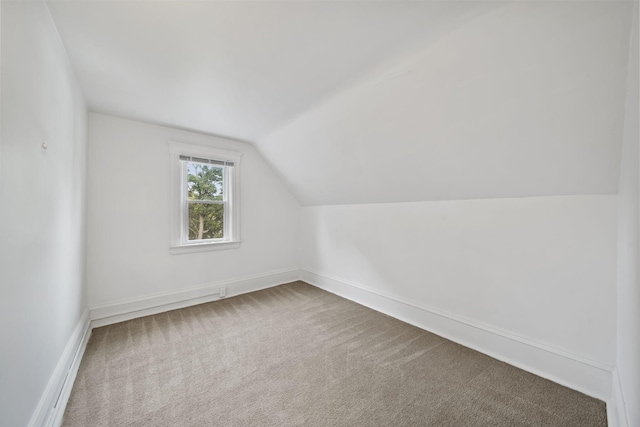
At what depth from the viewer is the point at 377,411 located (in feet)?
5.17

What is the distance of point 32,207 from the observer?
1.24m

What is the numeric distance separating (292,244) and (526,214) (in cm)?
322

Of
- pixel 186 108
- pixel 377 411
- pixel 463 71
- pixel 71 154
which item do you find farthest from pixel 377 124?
pixel 71 154

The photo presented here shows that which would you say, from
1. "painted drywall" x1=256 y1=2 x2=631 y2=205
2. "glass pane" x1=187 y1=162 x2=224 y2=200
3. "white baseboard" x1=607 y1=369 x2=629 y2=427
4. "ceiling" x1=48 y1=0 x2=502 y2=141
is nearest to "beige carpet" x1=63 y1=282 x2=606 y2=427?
"white baseboard" x1=607 y1=369 x2=629 y2=427

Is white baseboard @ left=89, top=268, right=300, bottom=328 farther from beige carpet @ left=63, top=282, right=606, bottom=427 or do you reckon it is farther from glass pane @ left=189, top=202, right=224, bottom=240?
glass pane @ left=189, top=202, right=224, bottom=240

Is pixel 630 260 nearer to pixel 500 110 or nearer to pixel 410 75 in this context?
pixel 500 110

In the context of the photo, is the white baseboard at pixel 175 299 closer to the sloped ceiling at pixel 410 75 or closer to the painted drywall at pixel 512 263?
the painted drywall at pixel 512 263

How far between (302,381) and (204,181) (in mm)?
2764

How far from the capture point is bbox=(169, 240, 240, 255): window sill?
3.23 metres

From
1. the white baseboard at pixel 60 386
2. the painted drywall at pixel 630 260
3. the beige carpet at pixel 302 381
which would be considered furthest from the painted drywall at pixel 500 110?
the white baseboard at pixel 60 386

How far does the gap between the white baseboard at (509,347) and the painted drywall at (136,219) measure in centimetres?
226

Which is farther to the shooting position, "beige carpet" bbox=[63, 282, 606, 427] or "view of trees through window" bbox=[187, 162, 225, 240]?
"view of trees through window" bbox=[187, 162, 225, 240]

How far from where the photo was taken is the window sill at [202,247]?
10.6 ft

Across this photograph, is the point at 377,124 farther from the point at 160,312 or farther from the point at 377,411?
the point at 160,312
